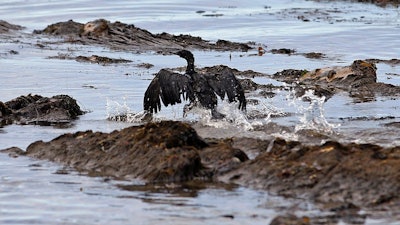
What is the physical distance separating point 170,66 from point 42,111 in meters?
5.96

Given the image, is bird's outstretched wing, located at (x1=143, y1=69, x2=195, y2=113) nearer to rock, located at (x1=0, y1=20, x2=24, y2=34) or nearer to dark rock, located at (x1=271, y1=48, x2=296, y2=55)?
dark rock, located at (x1=271, y1=48, x2=296, y2=55)

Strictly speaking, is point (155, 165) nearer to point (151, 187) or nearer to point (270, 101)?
point (151, 187)

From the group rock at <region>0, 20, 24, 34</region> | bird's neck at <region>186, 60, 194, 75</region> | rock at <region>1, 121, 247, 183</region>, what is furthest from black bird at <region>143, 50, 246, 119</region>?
rock at <region>0, 20, 24, 34</region>

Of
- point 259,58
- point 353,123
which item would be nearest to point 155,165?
point 353,123

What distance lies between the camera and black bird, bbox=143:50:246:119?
12.2m

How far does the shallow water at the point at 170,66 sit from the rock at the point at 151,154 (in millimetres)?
258

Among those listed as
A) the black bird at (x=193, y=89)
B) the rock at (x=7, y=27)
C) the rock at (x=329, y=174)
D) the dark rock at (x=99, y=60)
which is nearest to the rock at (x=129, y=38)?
the rock at (x=7, y=27)

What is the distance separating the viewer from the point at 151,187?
8898 millimetres

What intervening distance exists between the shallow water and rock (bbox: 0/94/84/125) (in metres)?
0.24

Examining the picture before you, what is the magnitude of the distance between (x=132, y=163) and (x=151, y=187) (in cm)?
64

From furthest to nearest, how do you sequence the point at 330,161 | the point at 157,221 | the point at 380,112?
the point at 380,112, the point at 330,161, the point at 157,221

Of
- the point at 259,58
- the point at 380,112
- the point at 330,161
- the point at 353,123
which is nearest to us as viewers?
the point at 330,161

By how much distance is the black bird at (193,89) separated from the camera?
479 inches

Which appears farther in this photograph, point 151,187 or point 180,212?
point 151,187
